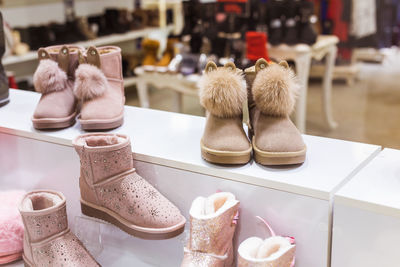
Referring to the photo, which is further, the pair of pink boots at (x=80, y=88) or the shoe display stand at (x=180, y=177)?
the pair of pink boots at (x=80, y=88)

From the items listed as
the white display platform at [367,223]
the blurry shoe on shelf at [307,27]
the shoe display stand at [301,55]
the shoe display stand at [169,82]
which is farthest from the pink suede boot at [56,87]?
the blurry shoe on shelf at [307,27]

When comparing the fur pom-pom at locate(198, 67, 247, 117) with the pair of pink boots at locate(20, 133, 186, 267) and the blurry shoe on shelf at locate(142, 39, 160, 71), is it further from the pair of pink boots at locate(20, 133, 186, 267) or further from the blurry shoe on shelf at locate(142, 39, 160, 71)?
the blurry shoe on shelf at locate(142, 39, 160, 71)

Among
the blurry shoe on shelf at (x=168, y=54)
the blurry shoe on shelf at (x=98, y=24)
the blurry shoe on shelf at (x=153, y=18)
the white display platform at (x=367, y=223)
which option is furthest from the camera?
the blurry shoe on shelf at (x=153, y=18)

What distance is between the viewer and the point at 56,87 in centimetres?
124

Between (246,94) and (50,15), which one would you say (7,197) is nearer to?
(246,94)

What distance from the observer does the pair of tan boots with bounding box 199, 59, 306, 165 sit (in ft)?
3.10

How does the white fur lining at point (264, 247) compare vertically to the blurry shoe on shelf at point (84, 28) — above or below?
below

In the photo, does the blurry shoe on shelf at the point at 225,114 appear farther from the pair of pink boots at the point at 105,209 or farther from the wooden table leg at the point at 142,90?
the wooden table leg at the point at 142,90

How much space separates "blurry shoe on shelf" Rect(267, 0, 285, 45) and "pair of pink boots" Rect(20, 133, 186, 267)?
2.00m

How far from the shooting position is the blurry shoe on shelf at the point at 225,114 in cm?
96

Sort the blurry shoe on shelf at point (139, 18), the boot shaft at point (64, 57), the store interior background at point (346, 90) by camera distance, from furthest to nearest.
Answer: the blurry shoe on shelf at point (139, 18)
the store interior background at point (346, 90)
the boot shaft at point (64, 57)

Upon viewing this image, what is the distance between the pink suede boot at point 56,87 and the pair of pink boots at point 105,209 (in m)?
0.18

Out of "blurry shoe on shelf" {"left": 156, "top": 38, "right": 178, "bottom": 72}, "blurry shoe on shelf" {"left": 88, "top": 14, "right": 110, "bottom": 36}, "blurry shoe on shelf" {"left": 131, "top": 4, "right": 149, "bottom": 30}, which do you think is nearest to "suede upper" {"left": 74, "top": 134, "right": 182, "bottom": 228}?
"blurry shoe on shelf" {"left": 156, "top": 38, "right": 178, "bottom": 72}

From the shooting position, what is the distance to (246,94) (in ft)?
3.27
